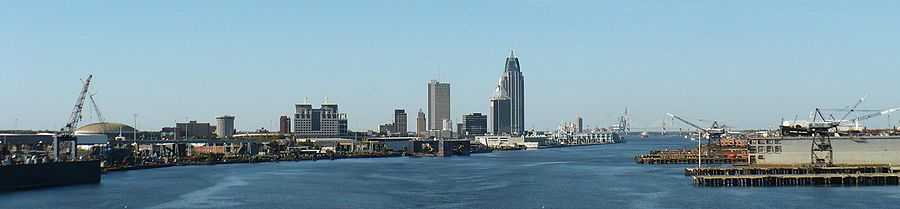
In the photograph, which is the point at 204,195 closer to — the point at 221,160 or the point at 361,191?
the point at 361,191

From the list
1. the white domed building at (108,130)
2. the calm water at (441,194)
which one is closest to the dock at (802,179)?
the calm water at (441,194)

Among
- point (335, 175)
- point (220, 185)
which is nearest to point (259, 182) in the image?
point (220, 185)

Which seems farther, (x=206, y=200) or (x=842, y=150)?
(x=842, y=150)

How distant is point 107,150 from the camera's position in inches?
3922

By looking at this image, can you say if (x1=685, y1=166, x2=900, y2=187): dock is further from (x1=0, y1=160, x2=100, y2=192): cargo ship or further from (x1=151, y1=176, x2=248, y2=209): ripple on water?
(x1=0, y1=160, x2=100, y2=192): cargo ship

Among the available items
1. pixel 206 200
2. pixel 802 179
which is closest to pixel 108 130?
pixel 206 200

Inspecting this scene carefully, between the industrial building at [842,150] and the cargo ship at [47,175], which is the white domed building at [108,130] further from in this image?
the industrial building at [842,150]

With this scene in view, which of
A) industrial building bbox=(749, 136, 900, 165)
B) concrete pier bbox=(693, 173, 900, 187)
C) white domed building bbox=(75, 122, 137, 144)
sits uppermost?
white domed building bbox=(75, 122, 137, 144)

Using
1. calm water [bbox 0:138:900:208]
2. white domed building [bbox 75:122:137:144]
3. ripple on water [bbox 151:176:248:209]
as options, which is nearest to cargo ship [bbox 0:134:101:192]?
calm water [bbox 0:138:900:208]

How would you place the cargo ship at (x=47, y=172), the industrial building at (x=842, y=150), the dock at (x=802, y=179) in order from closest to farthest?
the cargo ship at (x=47, y=172) → the dock at (x=802, y=179) → the industrial building at (x=842, y=150)

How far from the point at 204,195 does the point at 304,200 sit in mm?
7494

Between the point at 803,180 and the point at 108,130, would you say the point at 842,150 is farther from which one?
the point at 108,130

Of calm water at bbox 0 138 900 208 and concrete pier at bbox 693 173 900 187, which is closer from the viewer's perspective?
calm water at bbox 0 138 900 208

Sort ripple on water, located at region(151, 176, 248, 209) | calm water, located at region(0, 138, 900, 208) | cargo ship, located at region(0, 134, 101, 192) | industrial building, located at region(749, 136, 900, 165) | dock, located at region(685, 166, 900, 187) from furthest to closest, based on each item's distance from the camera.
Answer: industrial building, located at region(749, 136, 900, 165), dock, located at region(685, 166, 900, 187), cargo ship, located at region(0, 134, 101, 192), ripple on water, located at region(151, 176, 248, 209), calm water, located at region(0, 138, 900, 208)
